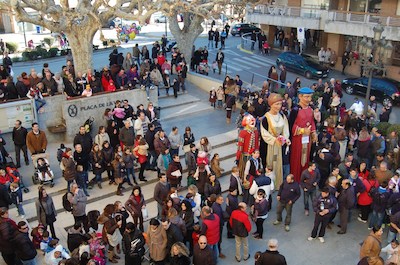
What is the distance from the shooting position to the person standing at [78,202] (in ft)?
32.9

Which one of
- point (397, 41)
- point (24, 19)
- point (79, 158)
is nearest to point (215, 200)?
point (79, 158)

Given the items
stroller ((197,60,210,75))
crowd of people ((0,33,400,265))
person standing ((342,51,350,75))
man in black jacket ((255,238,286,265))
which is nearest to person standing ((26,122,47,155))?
crowd of people ((0,33,400,265))

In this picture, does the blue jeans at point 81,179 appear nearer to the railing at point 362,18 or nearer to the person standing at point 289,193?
the person standing at point 289,193

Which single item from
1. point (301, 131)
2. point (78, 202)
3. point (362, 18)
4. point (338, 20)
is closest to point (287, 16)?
point (338, 20)

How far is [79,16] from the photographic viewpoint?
656 inches

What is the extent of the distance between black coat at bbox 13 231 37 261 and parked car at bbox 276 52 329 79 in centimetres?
2015

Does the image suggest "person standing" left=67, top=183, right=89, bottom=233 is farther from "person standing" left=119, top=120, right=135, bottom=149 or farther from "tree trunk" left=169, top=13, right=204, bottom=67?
"tree trunk" left=169, top=13, right=204, bottom=67

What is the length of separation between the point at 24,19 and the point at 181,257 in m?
11.1

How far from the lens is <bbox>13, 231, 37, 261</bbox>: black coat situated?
8.66 metres

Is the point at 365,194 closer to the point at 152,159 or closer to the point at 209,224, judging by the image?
the point at 209,224

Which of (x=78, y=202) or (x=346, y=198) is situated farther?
(x=346, y=198)

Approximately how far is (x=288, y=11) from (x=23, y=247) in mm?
26735

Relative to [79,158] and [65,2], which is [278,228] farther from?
[65,2]

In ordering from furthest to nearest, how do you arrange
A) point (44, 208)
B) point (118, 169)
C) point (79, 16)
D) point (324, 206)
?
point (79, 16) → point (118, 169) → point (324, 206) → point (44, 208)
